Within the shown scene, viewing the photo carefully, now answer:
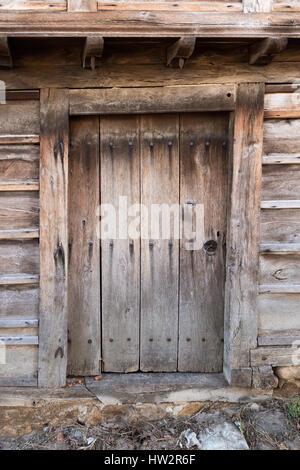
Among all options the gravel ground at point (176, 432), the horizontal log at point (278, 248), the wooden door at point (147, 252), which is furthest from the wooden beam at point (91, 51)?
the gravel ground at point (176, 432)

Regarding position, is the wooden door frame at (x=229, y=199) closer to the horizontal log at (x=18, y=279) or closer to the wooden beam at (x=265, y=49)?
the horizontal log at (x=18, y=279)

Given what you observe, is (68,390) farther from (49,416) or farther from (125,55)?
(125,55)

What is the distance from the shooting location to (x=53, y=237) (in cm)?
299

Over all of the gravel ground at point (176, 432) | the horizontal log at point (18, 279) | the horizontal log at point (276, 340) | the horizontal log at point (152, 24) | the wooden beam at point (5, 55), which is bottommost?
the gravel ground at point (176, 432)

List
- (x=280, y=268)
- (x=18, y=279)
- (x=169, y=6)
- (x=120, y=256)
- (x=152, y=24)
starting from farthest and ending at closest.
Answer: (x=120, y=256) < (x=280, y=268) < (x=18, y=279) < (x=169, y=6) < (x=152, y=24)

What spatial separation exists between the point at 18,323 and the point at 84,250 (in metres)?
0.70

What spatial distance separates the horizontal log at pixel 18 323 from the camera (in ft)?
9.94

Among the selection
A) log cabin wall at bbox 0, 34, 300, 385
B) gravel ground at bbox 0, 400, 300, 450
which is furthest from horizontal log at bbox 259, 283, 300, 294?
gravel ground at bbox 0, 400, 300, 450

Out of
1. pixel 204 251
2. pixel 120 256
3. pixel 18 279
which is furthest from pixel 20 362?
pixel 204 251

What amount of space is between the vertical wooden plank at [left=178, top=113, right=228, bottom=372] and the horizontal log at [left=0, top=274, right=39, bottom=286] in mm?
1096

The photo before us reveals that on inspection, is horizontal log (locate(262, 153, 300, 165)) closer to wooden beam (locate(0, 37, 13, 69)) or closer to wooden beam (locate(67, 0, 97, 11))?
wooden beam (locate(67, 0, 97, 11))

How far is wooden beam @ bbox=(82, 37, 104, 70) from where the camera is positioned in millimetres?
2553

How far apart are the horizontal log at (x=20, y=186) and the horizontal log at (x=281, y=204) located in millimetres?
1597

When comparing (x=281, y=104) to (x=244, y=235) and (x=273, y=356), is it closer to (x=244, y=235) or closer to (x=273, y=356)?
(x=244, y=235)
